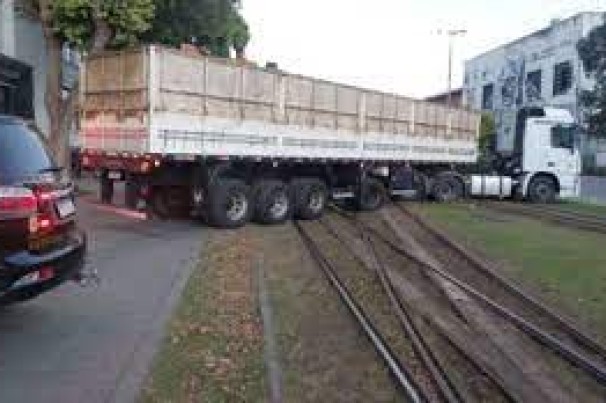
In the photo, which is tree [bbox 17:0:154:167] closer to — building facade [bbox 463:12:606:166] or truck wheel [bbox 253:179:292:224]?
truck wheel [bbox 253:179:292:224]

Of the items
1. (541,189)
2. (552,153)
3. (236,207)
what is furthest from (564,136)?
(236,207)

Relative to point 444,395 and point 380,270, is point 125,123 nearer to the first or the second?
point 380,270

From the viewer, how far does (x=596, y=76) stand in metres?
47.1

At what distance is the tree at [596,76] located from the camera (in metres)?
45.9

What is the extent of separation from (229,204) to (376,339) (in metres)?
10.2

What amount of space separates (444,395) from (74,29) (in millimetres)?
19746

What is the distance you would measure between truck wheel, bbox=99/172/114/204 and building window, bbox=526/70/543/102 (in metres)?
44.4

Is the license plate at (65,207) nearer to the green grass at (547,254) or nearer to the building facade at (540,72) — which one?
the green grass at (547,254)

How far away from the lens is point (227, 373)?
26.8 feet

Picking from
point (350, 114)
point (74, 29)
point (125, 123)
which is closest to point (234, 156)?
point (125, 123)

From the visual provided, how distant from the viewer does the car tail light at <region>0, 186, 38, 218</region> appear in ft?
25.4

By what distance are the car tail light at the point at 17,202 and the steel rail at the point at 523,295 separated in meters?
5.27

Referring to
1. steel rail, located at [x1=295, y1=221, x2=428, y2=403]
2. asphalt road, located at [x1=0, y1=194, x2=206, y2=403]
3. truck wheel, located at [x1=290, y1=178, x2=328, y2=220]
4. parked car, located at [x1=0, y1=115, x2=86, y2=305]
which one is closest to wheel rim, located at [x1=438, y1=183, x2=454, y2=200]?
truck wheel, located at [x1=290, y1=178, x2=328, y2=220]

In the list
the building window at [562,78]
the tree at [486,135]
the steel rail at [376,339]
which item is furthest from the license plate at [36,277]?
the building window at [562,78]
